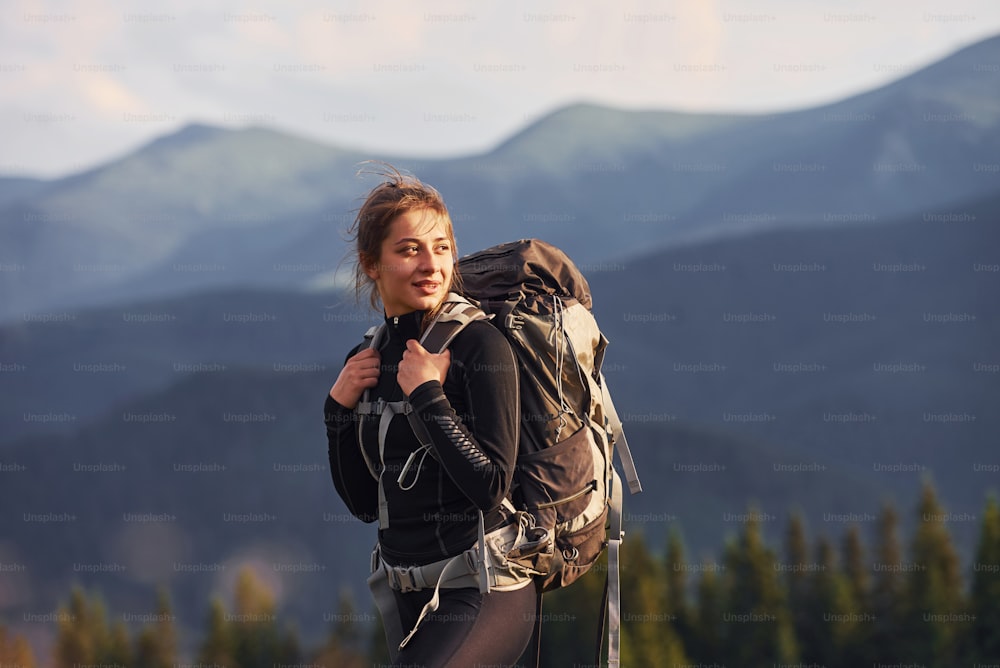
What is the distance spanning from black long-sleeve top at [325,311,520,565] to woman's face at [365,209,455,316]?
0.40 feet

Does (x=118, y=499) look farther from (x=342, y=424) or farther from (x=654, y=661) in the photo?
(x=342, y=424)

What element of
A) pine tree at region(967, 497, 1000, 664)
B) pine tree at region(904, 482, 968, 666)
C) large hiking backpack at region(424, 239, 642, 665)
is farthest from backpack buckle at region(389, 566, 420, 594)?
pine tree at region(967, 497, 1000, 664)

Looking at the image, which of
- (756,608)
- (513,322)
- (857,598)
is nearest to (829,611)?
(857,598)

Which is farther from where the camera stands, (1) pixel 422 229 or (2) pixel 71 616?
(2) pixel 71 616

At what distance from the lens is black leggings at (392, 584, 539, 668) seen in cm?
358

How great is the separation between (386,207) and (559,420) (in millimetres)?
996

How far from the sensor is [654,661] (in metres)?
46.3

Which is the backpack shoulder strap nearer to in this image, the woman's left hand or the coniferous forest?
the woman's left hand

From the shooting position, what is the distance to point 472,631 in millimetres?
3615

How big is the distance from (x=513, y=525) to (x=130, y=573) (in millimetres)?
115984

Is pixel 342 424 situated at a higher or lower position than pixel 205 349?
higher

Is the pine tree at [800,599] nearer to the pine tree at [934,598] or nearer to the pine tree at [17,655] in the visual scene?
the pine tree at [934,598]

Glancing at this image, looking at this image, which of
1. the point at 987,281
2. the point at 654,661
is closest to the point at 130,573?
the point at 654,661

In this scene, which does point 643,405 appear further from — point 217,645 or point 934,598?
point 217,645
